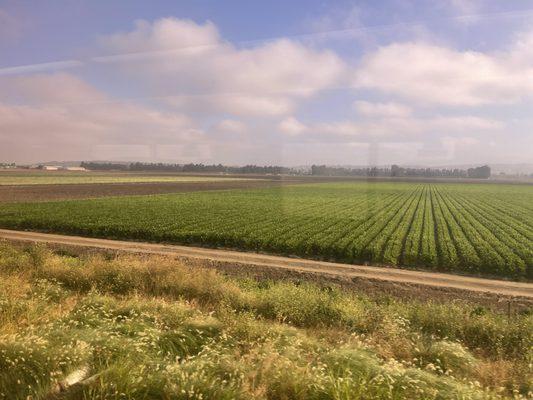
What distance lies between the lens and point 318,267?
1848 centimetres

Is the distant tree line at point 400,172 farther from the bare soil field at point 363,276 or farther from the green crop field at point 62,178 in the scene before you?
the green crop field at point 62,178

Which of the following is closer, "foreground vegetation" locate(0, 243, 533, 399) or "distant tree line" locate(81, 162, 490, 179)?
"foreground vegetation" locate(0, 243, 533, 399)

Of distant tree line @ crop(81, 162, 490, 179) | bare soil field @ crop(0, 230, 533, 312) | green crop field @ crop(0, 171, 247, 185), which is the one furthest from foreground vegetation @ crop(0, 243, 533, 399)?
green crop field @ crop(0, 171, 247, 185)

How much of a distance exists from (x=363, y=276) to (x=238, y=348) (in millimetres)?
11549

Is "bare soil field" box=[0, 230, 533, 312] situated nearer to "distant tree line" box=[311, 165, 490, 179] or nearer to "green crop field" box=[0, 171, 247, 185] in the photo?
"distant tree line" box=[311, 165, 490, 179]

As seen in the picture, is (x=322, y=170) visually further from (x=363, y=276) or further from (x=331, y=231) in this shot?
(x=363, y=276)


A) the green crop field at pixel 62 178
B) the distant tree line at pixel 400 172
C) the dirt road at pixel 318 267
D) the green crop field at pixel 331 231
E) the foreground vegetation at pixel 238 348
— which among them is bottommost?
the dirt road at pixel 318 267

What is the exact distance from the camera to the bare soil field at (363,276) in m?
14.4

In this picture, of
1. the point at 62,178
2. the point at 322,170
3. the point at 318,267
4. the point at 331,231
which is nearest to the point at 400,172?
the point at 322,170

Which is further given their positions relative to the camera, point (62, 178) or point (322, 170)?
point (62, 178)

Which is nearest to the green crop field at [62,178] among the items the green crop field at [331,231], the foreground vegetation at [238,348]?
the green crop field at [331,231]

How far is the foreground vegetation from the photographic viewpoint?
4762 millimetres

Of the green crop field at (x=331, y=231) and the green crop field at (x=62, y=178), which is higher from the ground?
the green crop field at (x=62, y=178)

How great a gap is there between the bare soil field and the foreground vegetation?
3.79m
